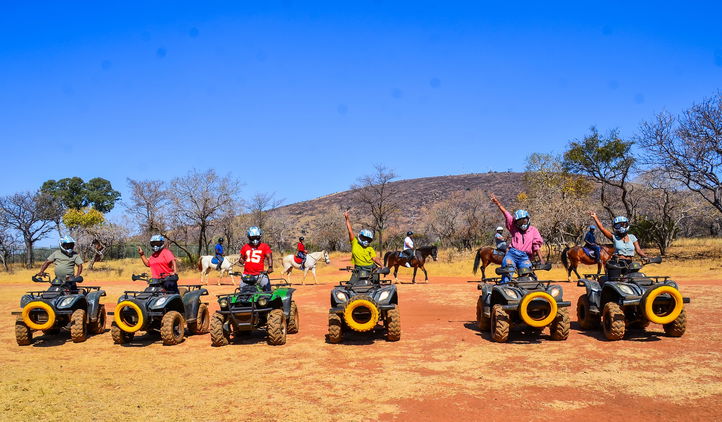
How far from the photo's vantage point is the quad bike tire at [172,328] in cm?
1011

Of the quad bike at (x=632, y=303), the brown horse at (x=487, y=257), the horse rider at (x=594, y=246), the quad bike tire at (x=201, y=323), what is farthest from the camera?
the brown horse at (x=487, y=257)

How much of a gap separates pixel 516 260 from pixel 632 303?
2120 millimetres

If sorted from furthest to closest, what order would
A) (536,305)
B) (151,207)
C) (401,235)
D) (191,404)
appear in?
(401,235)
(151,207)
(536,305)
(191,404)

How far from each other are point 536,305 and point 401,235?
47378 millimetres

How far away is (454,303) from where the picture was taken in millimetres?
16062

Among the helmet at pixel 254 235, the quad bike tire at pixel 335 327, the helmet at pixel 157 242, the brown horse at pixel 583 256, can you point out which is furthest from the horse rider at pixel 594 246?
the helmet at pixel 157 242

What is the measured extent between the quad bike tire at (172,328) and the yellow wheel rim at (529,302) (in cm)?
643

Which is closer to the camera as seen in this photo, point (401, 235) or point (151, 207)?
point (151, 207)

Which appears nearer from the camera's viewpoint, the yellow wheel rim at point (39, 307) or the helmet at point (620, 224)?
the yellow wheel rim at point (39, 307)

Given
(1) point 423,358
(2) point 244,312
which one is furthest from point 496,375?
(2) point 244,312

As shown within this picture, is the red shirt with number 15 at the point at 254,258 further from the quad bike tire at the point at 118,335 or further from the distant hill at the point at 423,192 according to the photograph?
the distant hill at the point at 423,192

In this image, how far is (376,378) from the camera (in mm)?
7551

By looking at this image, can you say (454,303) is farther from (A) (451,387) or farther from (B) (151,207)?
(B) (151,207)

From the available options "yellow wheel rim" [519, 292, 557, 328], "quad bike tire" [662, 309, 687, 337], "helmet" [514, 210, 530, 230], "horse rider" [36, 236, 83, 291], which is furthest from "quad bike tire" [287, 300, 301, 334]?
"quad bike tire" [662, 309, 687, 337]
